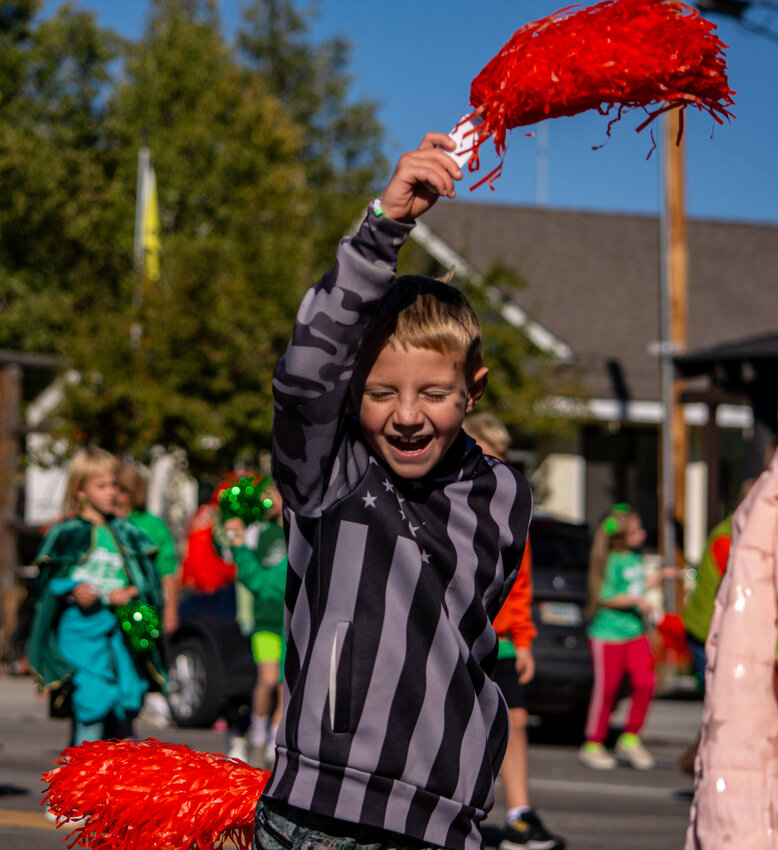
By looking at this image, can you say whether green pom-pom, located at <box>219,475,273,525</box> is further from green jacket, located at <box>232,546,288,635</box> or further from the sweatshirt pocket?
the sweatshirt pocket

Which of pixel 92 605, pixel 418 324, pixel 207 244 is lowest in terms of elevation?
pixel 92 605

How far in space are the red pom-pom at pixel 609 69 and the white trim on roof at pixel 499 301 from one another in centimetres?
1476

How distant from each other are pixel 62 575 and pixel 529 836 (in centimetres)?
247

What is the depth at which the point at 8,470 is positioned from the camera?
1656 cm

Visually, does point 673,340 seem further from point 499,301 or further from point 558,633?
point 558,633

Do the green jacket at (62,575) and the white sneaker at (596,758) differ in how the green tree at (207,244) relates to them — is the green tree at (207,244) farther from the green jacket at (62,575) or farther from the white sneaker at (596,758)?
the green jacket at (62,575)

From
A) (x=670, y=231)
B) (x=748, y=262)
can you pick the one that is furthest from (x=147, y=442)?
(x=748, y=262)

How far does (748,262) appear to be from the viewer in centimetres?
2683

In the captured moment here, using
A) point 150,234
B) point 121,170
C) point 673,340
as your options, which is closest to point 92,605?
point 673,340

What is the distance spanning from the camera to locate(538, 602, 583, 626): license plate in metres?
11.5

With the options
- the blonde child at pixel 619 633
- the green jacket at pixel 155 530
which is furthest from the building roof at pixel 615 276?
the green jacket at pixel 155 530

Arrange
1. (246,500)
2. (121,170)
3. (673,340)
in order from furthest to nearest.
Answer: (121,170)
(673,340)
(246,500)

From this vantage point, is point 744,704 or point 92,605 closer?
point 744,704

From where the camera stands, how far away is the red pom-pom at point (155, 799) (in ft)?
9.36
